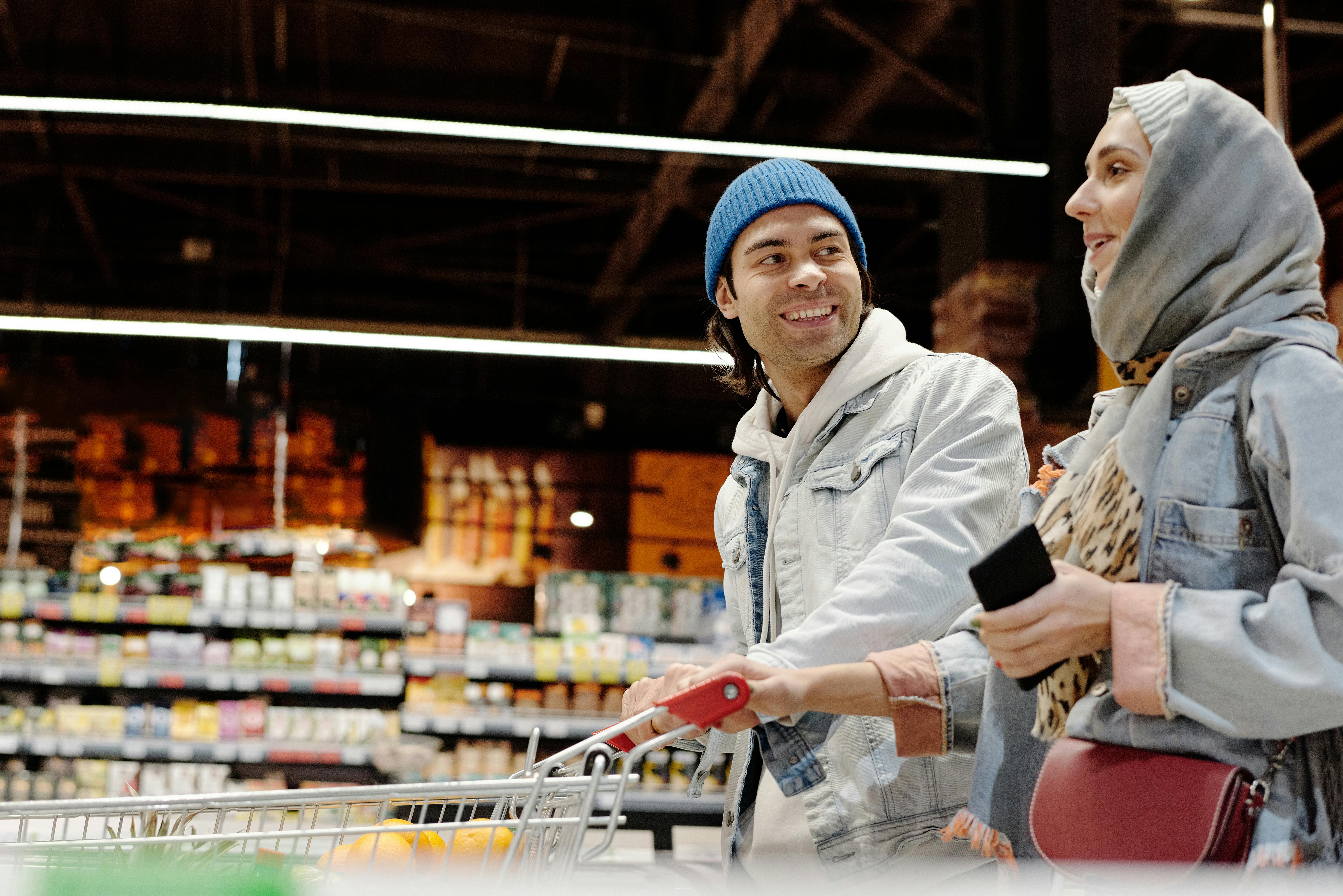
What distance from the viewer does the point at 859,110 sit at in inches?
323

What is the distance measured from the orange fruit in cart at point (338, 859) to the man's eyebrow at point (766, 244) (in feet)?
3.22

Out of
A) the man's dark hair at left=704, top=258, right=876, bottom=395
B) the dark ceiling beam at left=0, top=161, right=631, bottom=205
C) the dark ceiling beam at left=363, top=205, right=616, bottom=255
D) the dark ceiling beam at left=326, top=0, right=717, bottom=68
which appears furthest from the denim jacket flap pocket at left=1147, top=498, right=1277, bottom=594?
the dark ceiling beam at left=363, top=205, right=616, bottom=255

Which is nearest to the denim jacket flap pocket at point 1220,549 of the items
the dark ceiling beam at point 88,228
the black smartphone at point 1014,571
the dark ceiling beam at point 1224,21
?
the black smartphone at point 1014,571

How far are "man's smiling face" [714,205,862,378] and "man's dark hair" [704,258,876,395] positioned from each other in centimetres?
15

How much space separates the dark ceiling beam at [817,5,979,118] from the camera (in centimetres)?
705

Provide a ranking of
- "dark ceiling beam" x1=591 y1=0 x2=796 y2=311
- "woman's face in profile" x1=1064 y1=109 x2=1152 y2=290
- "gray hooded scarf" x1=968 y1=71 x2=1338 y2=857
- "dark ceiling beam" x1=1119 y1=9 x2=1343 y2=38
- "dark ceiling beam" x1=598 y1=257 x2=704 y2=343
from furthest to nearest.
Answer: "dark ceiling beam" x1=598 y1=257 x2=704 y2=343, "dark ceiling beam" x1=591 y1=0 x2=796 y2=311, "dark ceiling beam" x1=1119 y1=9 x2=1343 y2=38, "woman's face in profile" x1=1064 y1=109 x2=1152 y2=290, "gray hooded scarf" x1=968 y1=71 x2=1338 y2=857

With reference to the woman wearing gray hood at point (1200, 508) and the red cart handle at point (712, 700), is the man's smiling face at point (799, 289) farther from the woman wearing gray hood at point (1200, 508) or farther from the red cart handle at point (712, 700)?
the red cart handle at point (712, 700)

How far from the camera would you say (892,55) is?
713 cm

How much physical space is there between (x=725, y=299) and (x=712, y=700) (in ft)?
2.98

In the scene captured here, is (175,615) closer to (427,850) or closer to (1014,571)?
(427,850)

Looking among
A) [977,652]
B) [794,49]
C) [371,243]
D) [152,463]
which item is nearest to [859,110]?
[794,49]

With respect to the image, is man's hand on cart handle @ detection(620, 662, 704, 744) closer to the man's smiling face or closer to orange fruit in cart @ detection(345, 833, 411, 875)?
orange fruit in cart @ detection(345, 833, 411, 875)

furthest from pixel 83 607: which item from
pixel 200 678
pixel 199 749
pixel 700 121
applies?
pixel 700 121

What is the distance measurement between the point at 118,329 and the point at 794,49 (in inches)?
182
